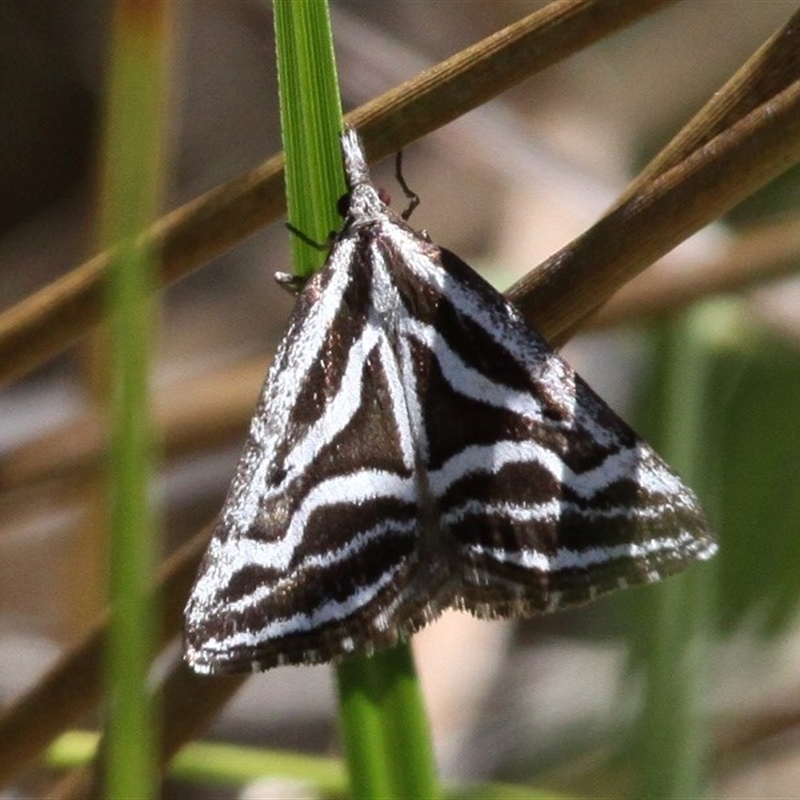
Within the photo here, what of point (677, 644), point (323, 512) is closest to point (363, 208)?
point (323, 512)

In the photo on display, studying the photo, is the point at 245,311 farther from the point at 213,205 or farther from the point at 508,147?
the point at 213,205

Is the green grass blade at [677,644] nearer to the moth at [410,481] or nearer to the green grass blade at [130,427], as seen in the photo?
the moth at [410,481]

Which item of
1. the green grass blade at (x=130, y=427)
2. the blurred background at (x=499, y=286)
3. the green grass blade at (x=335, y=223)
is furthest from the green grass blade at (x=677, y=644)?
the green grass blade at (x=130, y=427)

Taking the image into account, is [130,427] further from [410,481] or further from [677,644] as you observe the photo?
[677,644]

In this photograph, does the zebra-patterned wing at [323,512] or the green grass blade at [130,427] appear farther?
the zebra-patterned wing at [323,512]

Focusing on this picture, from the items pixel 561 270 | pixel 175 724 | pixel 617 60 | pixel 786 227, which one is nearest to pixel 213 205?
pixel 561 270
